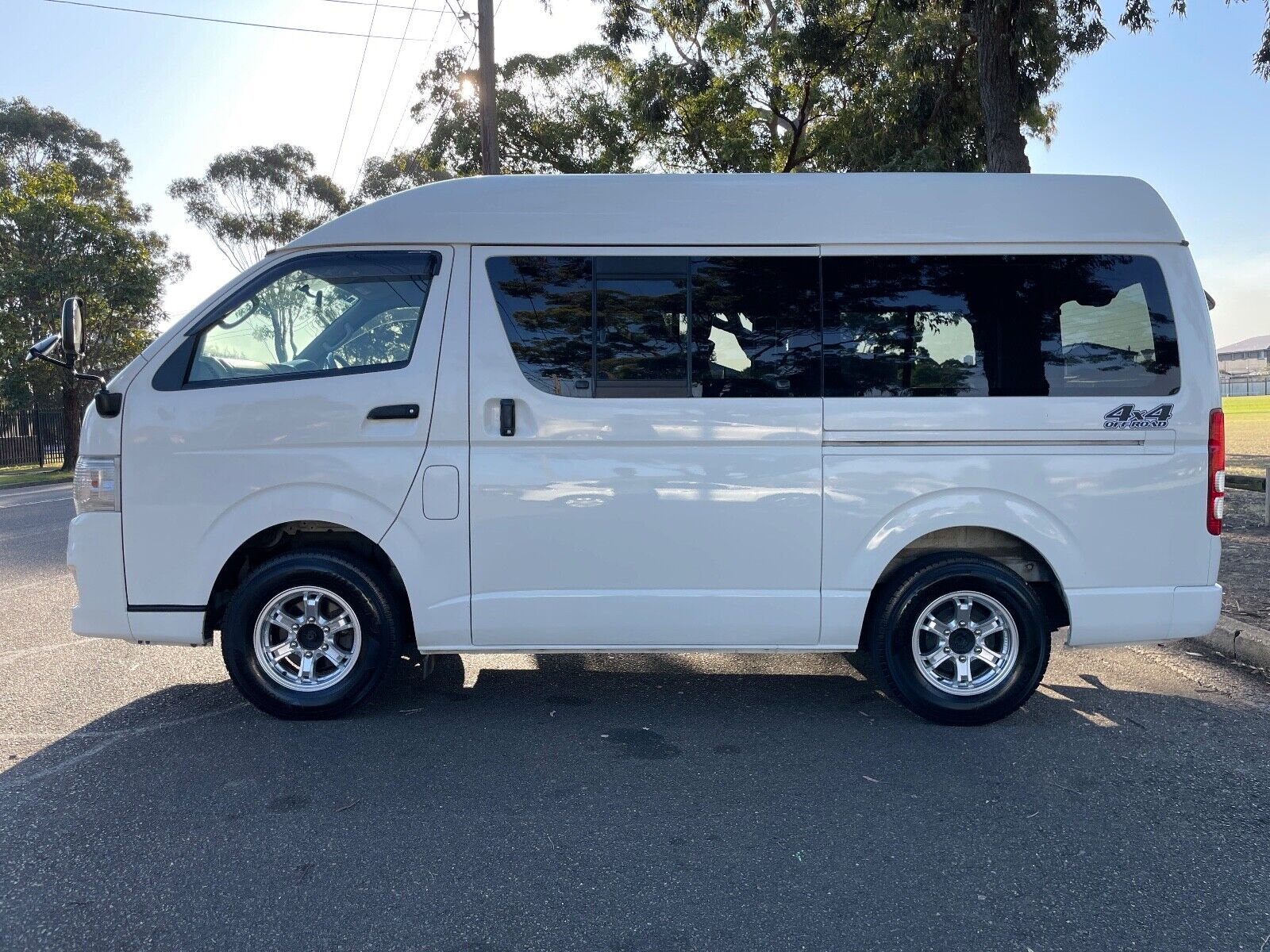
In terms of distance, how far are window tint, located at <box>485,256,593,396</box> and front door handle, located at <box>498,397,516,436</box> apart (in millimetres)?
217

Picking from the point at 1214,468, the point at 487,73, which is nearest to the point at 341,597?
the point at 1214,468

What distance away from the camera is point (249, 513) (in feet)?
14.9

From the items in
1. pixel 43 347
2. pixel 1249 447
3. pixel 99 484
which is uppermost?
pixel 43 347

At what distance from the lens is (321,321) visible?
466cm

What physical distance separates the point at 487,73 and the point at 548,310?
37.8 ft

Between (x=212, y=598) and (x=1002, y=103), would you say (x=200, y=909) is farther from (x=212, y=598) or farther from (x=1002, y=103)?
(x=1002, y=103)

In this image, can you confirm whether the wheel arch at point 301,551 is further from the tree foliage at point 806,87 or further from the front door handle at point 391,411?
the tree foliage at point 806,87

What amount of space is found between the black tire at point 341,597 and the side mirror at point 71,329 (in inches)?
55.7

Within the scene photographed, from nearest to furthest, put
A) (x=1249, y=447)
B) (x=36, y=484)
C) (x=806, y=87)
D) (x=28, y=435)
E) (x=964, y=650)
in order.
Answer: (x=964, y=650) → (x=806, y=87) → (x=1249, y=447) → (x=36, y=484) → (x=28, y=435)

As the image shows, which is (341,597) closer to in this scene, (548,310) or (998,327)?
(548,310)

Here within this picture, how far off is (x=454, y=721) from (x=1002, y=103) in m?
9.83

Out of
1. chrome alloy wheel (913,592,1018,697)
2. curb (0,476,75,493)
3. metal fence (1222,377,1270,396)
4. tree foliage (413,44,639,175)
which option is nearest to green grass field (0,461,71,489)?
curb (0,476,75,493)

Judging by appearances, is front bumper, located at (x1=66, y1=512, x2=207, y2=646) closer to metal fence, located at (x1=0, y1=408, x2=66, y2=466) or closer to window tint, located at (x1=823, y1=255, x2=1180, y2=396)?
window tint, located at (x1=823, y1=255, x2=1180, y2=396)

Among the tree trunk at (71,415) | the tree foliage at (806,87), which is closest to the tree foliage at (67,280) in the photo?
the tree trunk at (71,415)
